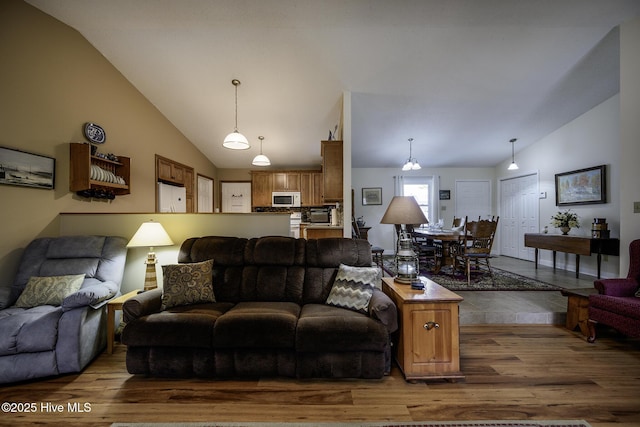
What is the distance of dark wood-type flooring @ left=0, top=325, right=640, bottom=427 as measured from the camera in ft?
5.34

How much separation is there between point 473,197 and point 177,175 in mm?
7263

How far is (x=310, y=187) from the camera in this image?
677 cm

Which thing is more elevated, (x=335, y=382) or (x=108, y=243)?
(x=108, y=243)

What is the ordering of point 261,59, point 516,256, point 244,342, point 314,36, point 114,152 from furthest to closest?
1. point 516,256
2. point 114,152
3. point 261,59
4. point 314,36
5. point 244,342

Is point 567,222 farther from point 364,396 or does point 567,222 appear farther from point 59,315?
point 59,315

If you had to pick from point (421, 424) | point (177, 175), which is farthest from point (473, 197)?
point (177, 175)

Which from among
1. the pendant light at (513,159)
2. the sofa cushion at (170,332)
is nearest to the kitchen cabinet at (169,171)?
the sofa cushion at (170,332)

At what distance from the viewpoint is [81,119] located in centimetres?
317

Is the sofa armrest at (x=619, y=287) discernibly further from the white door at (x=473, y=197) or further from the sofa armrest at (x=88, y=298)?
the white door at (x=473, y=197)

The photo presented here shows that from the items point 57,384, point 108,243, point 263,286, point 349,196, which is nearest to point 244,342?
point 263,286

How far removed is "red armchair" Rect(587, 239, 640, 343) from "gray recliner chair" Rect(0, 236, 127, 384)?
444 centimetres

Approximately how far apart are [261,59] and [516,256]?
6.97m

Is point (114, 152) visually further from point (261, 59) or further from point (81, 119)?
point (261, 59)

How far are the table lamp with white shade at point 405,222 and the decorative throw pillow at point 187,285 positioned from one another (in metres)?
1.69
